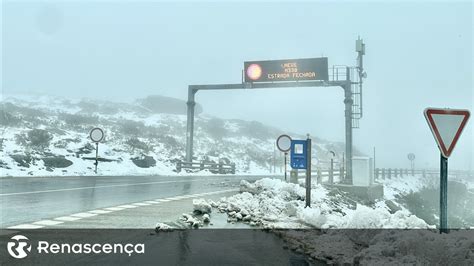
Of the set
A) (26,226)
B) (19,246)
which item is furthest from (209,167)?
(19,246)

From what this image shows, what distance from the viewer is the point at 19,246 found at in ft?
18.5

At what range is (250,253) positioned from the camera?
571 cm

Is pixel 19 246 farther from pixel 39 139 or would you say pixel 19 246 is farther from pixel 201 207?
pixel 39 139

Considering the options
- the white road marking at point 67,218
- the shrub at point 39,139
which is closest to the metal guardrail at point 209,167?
the shrub at point 39,139

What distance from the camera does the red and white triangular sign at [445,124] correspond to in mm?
5637

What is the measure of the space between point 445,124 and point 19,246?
6.31m

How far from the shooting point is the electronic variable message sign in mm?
30281

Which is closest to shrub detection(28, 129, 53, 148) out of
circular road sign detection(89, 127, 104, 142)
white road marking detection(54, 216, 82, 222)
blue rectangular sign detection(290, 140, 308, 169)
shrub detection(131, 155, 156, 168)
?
circular road sign detection(89, 127, 104, 142)

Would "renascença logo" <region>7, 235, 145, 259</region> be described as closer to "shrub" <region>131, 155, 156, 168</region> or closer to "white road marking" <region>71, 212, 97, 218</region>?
"white road marking" <region>71, 212, 97, 218</region>

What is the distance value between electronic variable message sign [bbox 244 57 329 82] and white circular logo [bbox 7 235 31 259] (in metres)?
26.5

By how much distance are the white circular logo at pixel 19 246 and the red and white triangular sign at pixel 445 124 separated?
5813 millimetres

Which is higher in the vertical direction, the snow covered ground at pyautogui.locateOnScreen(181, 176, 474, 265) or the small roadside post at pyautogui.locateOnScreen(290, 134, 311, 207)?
the small roadside post at pyautogui.locateOnScreen(290, 134, 311, 207)

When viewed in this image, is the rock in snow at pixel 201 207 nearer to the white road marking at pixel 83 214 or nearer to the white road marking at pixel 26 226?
the white road marking at pixel 83 214

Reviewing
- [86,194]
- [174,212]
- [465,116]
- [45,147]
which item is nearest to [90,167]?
[45,147]
